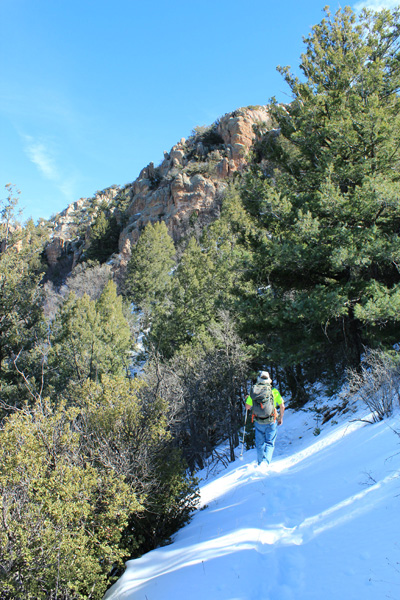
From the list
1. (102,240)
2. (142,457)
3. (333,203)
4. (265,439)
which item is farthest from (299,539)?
(102,240)

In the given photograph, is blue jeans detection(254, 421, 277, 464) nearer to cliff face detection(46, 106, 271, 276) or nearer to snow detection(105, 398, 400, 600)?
snow detection(105, 398, 400, 600)

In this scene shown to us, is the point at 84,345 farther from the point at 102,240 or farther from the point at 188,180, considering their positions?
the point at 102,240

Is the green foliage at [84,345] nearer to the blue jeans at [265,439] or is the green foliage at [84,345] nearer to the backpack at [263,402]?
the blue jeans at [265,439]

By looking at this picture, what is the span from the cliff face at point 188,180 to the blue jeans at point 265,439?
4286cm

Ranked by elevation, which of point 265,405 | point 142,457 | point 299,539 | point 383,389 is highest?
point 142,457

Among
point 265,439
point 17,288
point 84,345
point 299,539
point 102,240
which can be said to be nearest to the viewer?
point 299,539

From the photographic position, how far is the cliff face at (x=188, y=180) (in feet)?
169

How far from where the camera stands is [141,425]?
6.56 m

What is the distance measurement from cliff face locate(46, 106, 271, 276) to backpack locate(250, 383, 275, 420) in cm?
4294

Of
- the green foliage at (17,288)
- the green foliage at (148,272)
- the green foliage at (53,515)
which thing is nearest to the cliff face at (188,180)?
the green foliage at (148,272)

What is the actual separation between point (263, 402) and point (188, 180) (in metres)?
51.5

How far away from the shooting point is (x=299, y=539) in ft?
11.5

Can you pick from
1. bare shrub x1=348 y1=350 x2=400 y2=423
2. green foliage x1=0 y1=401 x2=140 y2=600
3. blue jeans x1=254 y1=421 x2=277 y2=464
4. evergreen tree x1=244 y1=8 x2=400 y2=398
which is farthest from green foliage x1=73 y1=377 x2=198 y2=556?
evergreen tree x1=244 y1=8 x2=400 y2=398

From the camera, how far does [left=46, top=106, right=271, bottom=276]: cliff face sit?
5156 centimetres
